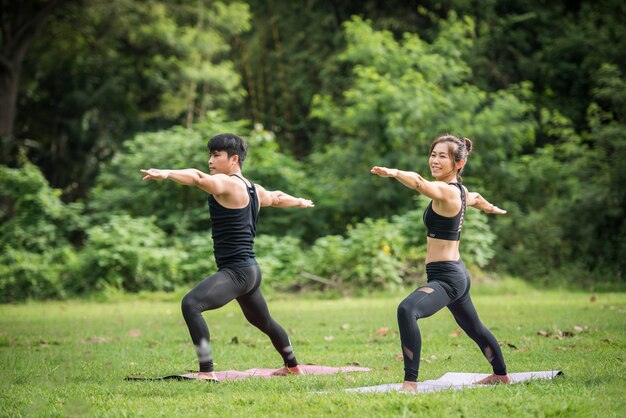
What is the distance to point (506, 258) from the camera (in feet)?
51.5

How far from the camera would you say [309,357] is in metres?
7.45

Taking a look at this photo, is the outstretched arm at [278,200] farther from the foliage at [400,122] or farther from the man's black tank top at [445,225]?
the foliage at [400,122]

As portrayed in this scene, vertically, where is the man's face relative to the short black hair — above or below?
below

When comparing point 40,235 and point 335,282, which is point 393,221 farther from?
point 40,235

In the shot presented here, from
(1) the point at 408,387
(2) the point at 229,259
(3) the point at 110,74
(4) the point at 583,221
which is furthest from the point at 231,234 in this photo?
(3) the point at 110,74

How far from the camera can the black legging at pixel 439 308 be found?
5137 millimetres

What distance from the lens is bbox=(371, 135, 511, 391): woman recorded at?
518cm

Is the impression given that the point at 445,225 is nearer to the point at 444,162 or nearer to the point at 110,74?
Answer: the point at 444,162

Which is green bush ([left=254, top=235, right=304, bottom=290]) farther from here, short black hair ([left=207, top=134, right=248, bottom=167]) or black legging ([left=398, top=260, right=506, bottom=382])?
black legging ([left=398, top=260, right=506, bottom=382])

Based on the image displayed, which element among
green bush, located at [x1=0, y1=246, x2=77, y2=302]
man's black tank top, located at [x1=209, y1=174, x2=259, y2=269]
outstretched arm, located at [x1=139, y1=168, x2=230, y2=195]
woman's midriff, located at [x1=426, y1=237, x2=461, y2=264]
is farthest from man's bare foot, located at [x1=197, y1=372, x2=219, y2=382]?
green bush, located at [x1=0, y1=246, x2=77, y2=302]

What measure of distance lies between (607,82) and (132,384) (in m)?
13.3

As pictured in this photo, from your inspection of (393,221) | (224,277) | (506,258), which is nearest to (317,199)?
(393,221)

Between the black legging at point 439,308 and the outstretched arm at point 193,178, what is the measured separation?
1.72 meters

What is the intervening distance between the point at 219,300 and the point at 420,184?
74.9 inches
